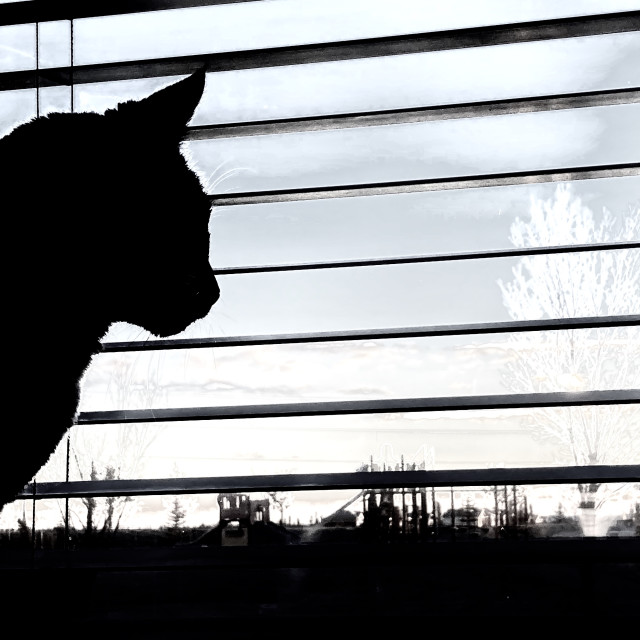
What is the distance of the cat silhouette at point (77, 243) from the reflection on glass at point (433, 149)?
0.91m

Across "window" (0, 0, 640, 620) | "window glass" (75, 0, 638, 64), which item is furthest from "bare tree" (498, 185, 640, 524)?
"window glass" (75, 0, 638, 64)

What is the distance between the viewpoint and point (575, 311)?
107 inches

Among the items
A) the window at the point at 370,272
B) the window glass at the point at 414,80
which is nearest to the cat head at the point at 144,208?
the window at the point at 370,272

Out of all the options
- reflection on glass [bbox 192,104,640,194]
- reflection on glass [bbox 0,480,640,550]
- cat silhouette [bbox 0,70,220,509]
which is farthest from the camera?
reflection on glass [bbox 192,104,640,194]

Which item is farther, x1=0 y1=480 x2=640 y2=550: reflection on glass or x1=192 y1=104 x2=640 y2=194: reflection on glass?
x1=192 y1=104 x2=640 y2=194: reflection on glass

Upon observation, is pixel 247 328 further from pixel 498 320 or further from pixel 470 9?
pixel 470 9

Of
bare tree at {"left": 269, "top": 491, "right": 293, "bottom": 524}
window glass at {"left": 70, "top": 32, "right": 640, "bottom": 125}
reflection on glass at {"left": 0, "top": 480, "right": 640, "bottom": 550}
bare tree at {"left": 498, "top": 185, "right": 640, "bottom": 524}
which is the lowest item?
reflection on glass at {"left": 0, "top": 480, "right": 640, "bottom": 550}

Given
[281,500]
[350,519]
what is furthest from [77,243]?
[350,519]

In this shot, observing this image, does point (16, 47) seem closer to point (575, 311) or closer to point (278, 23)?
point (278, 23)

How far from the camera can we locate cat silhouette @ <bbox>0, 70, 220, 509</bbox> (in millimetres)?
1566

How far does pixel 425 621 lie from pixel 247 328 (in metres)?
1.17

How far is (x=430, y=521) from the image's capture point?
2336 mm

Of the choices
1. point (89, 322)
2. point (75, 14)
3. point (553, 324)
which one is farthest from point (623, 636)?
point (75, 14)

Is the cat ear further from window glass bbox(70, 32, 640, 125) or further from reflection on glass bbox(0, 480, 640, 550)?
reflection on glass bbox(0, 480, 640, 550)
